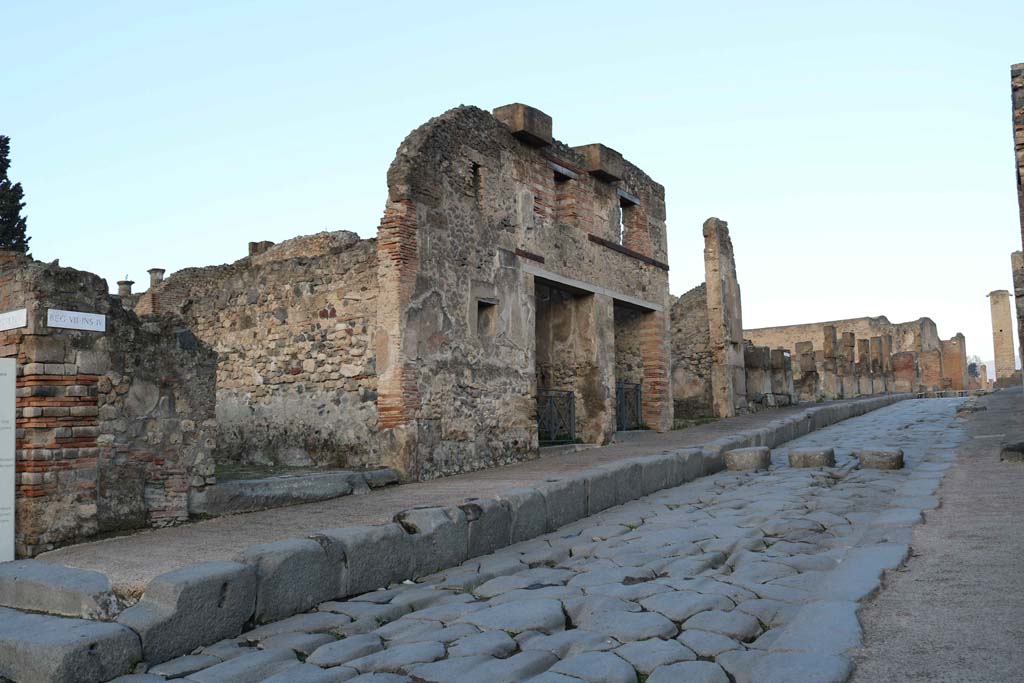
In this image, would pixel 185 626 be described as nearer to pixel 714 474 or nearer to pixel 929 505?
pixel 929 505

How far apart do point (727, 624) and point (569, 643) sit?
714mm

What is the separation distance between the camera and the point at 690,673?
3006 mm

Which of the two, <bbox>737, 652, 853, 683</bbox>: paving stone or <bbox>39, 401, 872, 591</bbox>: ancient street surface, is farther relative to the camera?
<bbox>39, 401, 872, 591</bbox>: ancient street surface

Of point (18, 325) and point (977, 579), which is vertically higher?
point (18, 325)

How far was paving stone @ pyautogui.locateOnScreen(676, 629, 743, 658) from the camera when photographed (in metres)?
3.27

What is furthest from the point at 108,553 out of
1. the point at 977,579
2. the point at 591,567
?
the point at 977,579

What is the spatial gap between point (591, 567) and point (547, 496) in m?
1.37

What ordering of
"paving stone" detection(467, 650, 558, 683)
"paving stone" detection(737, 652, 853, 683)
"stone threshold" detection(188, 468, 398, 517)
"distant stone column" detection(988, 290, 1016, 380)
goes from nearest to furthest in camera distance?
"paving stone" detection(737, 652, 853, 683) < "paving stone" detection(467, 650, 558, 683) < "stone threshold" detection(188, 468, 398, 517) < "distant stone column" detection(988, 290, 1016, 380)

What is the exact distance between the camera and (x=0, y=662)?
3529mm

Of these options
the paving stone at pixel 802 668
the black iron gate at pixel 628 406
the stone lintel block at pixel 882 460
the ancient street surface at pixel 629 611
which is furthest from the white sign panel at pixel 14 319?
the black iron gate at pixel 628 406

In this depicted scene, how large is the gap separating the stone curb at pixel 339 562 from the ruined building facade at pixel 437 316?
9.06ft

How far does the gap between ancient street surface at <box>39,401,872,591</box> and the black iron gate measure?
14.6 ft

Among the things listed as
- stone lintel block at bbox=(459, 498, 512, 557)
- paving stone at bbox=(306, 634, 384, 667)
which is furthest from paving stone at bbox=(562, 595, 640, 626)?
stone lintel block at bbox=(459, 498, 512, 557)

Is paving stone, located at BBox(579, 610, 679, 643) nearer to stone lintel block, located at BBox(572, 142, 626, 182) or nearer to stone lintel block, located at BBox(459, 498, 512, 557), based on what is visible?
stone lintel block, located at BBox(459, 498, 512, 557)
